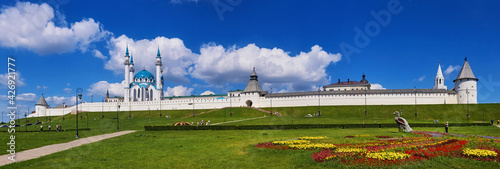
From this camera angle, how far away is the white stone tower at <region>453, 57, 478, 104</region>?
249 ft

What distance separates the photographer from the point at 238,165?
1227 cm

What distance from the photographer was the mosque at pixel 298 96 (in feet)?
257

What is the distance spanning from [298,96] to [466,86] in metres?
45.0

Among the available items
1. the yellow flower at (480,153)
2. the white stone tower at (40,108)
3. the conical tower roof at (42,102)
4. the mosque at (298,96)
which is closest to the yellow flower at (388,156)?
the yellow flower at (480,153)

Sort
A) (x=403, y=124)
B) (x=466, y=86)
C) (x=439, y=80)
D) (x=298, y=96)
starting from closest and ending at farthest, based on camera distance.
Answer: (x=403, y=124) < (x=466, y=86) < (x=298, y=96) < (x=439, y=80)

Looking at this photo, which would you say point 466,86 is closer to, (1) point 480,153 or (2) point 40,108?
(1) point 480,153

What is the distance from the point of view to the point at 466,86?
76438 millimetres

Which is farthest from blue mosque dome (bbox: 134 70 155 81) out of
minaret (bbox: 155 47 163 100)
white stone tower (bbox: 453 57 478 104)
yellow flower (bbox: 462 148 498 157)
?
yellow flower (bbox: 462 148 498 157)

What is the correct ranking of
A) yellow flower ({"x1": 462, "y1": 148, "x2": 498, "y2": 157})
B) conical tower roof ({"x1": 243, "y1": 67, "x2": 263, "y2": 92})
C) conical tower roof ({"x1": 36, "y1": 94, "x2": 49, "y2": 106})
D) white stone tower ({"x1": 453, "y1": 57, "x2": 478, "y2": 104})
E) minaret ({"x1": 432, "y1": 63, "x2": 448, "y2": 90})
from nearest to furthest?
yellow flower ({"x1": 462, "y1": 148, "x2": 498, "y2": 157}) < white stone tower ({"x1": 453, "y1": 57, "x2": 478, "y2": 104}) < conical tower roof ({"x1": 243, "y1": 67, "x2": 263, "y2": 92}) < minaret ({"x1": 432, "y1": 63, "x2": 448, "y2": 90}) < conical tower roof ({"x1": 36, "y1": 94, "x2": 49, "y2": 106})

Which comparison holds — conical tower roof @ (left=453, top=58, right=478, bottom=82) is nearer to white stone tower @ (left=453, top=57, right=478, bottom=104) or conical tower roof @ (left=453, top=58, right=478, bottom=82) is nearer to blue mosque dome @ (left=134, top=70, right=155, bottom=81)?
white stone tower @ (left=453, top=57, right=478, bottom=104)

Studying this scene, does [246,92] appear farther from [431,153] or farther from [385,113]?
[431,153]

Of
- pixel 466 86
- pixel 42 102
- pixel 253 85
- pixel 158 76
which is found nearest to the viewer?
pixel 466 86

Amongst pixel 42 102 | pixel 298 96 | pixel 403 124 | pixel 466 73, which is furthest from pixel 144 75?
pixel 403 124

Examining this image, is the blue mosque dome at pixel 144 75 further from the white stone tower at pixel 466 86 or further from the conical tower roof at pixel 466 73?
the conical tower roof at pixel 466 73
